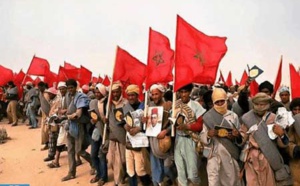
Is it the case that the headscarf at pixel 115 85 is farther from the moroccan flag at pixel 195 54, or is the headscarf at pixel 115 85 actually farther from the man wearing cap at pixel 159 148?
→ the moroccan flag at pixel 195 54

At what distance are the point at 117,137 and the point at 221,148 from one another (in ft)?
6.17

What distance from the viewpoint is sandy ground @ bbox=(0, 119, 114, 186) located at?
6.46 meters

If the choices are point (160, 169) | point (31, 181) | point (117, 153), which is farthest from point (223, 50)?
point (31, 181)

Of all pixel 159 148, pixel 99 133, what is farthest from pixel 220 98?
pixel 99 133

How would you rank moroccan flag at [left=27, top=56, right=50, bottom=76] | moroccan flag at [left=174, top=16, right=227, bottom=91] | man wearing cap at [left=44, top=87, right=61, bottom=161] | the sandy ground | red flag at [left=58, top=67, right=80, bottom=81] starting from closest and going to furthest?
moroccan flag at [left=174, top=16, right=227, bottom=91], the sandy ground, man wearing cap at [left=44, top=87, right=61, bottom=161], red flag at [left=58, top=67, right=80, bottom=81], moroccan flag at [left=27, top=56, right=50, bottom=76]

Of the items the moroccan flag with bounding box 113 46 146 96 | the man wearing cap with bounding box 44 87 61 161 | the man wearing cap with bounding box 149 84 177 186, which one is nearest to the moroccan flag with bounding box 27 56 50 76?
the man wearing cap with bounding box 44 87 61 161

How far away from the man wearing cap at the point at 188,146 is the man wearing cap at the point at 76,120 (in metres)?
2.41

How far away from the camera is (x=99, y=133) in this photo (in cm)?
577

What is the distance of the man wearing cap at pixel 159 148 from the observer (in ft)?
14.6

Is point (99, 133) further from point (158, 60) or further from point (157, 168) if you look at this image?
point (158, 60)

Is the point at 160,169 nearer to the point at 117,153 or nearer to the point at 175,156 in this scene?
the point at 175,156

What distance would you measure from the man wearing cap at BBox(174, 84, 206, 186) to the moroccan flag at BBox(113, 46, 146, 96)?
164cm

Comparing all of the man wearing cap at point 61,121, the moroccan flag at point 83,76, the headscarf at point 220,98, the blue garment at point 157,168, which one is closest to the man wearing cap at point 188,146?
the headscarf at point 220,98

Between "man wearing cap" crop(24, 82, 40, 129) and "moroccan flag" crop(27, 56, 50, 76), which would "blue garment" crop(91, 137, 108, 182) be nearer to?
"moroccan flag" crop(27, 56, 50, 76)
